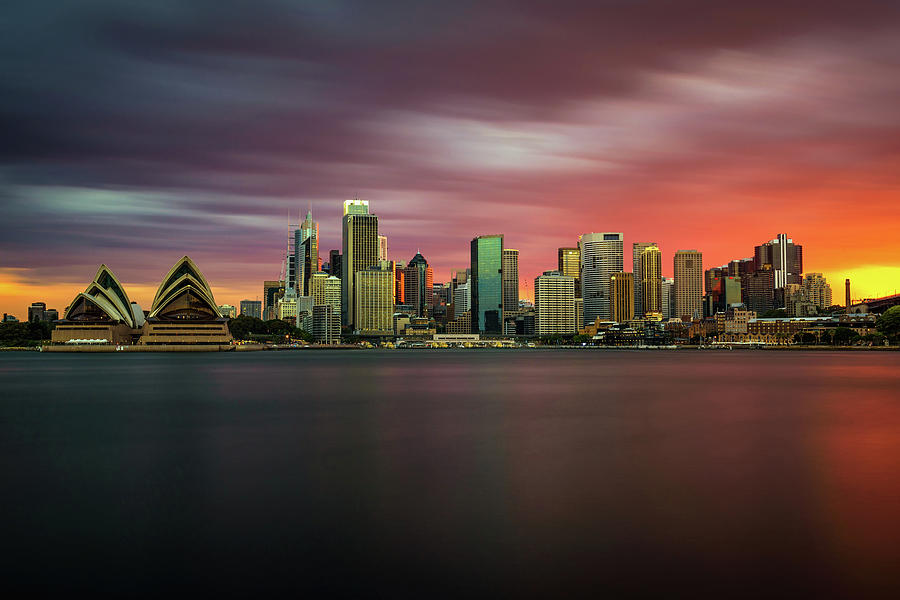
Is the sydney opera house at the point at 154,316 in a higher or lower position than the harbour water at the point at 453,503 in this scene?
higher

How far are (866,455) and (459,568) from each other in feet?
65.5

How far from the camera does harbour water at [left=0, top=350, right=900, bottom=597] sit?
513 inches

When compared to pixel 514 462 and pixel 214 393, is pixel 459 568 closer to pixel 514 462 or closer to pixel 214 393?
pixel 514 462

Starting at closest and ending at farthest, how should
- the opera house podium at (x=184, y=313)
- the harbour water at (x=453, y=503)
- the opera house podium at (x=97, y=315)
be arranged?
the harbour water at (x=453, y=503)
the opera house podium at (x=184, y=313)
the opera house podium at (x=97, y=315)

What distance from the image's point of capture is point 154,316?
180 m

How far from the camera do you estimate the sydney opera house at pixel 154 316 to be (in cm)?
17625

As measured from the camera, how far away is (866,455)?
2733 cm

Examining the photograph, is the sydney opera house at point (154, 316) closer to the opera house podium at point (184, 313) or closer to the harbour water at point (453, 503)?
the opera house podium at point (184, 313)

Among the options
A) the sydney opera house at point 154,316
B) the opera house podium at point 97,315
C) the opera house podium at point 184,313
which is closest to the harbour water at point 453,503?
the opera house podium at point 184,313

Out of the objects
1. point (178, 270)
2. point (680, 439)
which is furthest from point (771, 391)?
point (178, 270)

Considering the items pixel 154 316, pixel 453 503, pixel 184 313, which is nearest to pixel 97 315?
pixel 154 316

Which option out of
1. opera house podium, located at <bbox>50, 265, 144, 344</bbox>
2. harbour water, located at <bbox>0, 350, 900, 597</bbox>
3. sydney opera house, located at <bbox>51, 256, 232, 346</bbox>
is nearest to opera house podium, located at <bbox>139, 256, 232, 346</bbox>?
sydney opera house, located at <bbox>51, 256, 232, 346</bbox>

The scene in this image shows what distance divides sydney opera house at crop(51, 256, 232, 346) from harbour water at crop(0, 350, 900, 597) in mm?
138902

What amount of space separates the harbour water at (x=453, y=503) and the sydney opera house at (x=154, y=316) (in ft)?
456
